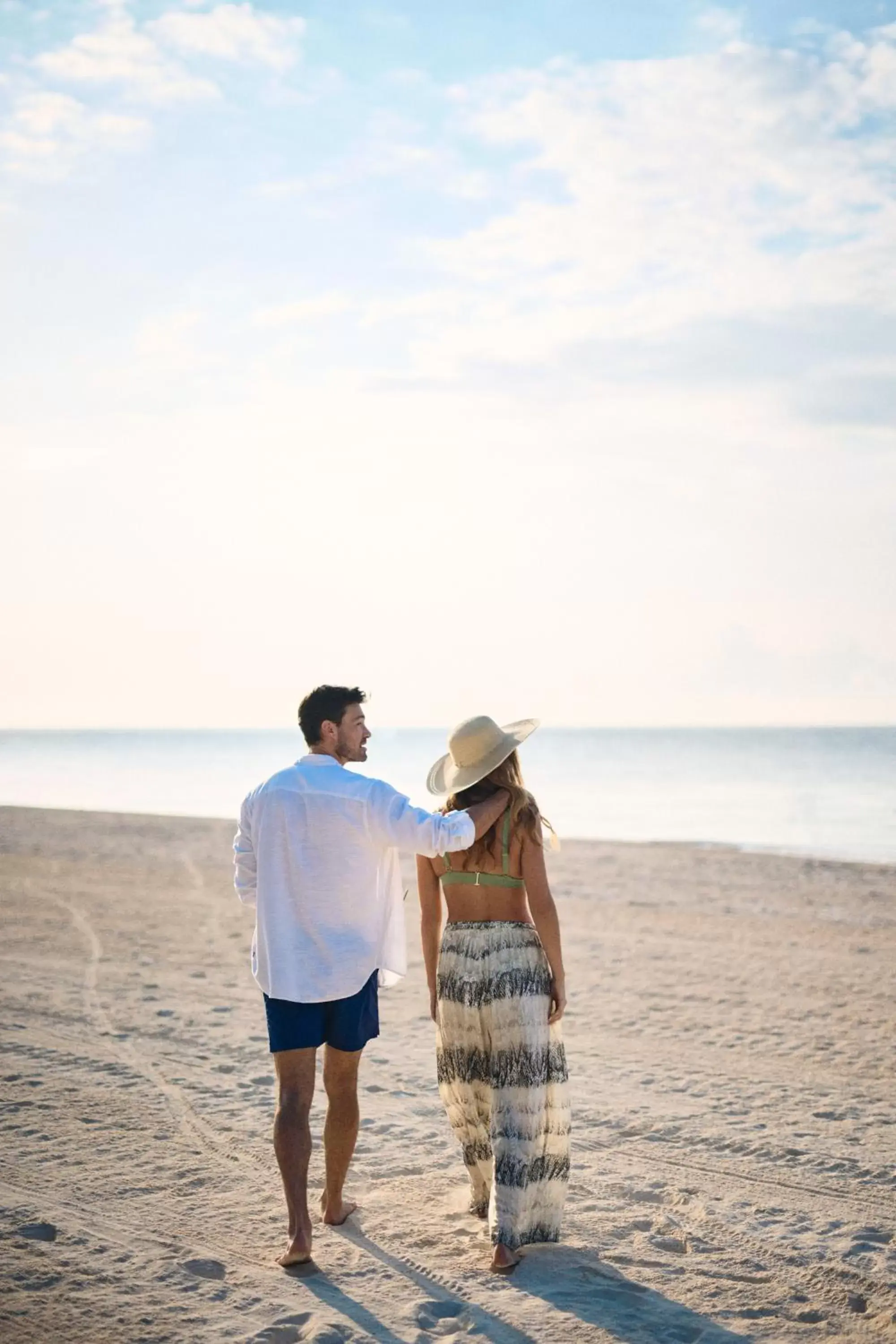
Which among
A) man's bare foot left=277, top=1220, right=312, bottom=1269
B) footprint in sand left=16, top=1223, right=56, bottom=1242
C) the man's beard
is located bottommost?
footprint in sand left=16, top=1223, right=56, bottom=1242

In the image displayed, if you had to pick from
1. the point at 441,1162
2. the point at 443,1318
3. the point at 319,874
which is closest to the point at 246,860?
the point at 319,874

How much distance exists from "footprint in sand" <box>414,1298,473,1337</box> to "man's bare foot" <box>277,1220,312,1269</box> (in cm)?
47

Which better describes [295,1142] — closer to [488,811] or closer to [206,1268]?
[206,1268]

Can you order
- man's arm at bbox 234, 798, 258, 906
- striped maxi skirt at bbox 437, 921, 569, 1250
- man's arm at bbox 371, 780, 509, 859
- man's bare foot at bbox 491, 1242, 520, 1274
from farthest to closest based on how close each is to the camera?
man's arm at bbox 234, 798, 258, 906
striped maxi skirt at bbox 437, 921, 569, 1250
man's bare foot at bbox 491, 1242, 520, 1274
man's arm at bbox 371, 780, 509, 859

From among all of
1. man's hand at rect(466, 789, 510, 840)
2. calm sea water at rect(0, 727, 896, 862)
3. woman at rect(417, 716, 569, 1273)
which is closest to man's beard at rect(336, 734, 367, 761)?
woman at rect(417, 716, 569, 1273)

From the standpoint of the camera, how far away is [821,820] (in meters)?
29.4

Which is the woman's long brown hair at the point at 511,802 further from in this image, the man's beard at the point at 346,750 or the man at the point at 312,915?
the man's beard at the point at 346,750

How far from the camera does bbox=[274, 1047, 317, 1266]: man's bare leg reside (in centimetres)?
393

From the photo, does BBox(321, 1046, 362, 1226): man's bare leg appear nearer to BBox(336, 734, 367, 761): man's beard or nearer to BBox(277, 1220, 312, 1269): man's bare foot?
BBox(277, 1220, 312, 1269): man's bare foot

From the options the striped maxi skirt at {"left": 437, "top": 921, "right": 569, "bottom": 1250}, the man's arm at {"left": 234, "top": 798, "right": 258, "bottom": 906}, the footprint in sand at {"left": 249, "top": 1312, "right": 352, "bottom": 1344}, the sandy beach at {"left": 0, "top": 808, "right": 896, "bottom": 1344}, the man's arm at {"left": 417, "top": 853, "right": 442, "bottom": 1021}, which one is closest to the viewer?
the footprint in sand at {"left": 249, "top": 1312, "right": 352, "bottom": 1344}

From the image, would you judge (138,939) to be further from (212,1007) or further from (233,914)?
(212,1007)

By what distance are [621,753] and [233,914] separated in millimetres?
75341

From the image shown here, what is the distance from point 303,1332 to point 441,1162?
1.73 m

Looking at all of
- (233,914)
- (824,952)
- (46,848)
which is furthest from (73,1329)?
(46,848)
